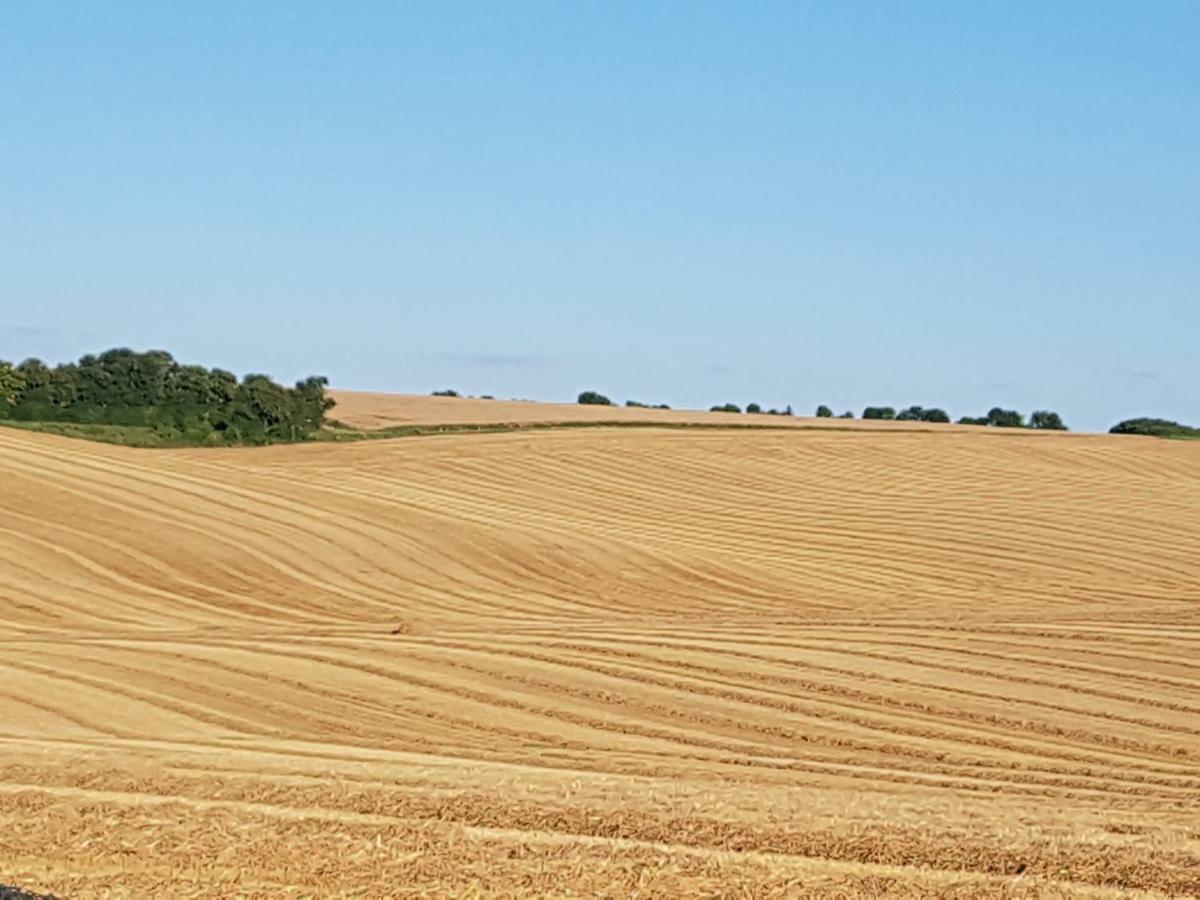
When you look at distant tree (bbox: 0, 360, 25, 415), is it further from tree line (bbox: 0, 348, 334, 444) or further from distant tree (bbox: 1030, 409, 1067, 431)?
distant tree (bbox: 1030, 409, 1067, 431)

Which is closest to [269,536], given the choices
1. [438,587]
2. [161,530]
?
[161,530]

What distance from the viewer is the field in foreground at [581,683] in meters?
7.85

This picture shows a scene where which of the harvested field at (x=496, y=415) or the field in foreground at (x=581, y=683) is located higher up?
the harvested field at (x=496, y=415)

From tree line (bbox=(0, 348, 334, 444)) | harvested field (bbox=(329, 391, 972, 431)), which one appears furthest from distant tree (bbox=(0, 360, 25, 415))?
harvested field (bbox=(329, 391, 972, 431))

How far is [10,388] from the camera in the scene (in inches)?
1607

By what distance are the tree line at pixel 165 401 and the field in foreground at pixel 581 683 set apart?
6.14m

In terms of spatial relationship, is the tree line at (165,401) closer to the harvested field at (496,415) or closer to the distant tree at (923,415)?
the harvested field at (496,415)

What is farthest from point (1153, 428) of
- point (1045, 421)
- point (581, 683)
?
point (581, 683)

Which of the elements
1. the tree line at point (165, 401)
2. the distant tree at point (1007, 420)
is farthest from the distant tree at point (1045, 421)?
the tree line at point (165, 401)

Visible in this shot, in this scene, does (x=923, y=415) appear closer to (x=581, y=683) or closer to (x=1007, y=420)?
(x=1007, y=420)

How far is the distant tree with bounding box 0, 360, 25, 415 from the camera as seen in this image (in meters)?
40.0

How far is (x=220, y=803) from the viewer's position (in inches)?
350

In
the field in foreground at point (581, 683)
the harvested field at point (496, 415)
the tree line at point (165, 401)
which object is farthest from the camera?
the harvested field at point (496, 415)

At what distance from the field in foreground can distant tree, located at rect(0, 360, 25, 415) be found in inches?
382
